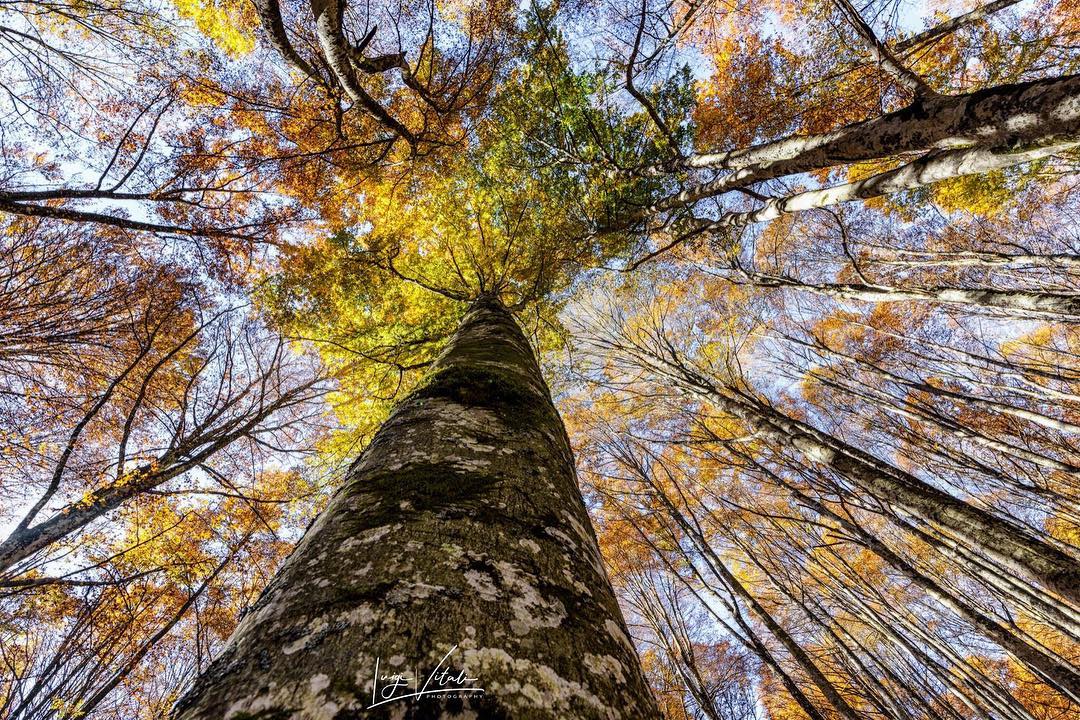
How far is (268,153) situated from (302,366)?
4509mm

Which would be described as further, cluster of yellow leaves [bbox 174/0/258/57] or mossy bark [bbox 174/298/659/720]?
cluster of yellow leaves [bbox 174/0/258/57]

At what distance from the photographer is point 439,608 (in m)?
0.66

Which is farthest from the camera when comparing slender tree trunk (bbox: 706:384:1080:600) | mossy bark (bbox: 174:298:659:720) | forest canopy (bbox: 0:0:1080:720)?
forest canopy (bbox: 0:0:1080:720)

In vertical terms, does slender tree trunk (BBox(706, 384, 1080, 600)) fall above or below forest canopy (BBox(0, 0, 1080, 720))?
below

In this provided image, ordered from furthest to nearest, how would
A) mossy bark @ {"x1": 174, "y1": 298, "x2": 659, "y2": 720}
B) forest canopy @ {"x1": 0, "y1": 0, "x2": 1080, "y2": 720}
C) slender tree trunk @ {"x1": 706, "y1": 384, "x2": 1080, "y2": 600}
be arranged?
1. forest canopy @ {"x1": 0, "y1": 0, "x2": 1080, "y2": 720}
2. slender tree trunk @ {"x1": 706, "y1": 384, "x2": 1080, "y2": 600}
3. mossy bark @ {"x1": 174, "y1": 298, "x2": 659, "y2": 720}

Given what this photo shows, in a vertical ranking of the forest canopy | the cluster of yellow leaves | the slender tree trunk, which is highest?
the cluster of yellow leaves

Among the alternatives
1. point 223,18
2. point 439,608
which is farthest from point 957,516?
point 223,18

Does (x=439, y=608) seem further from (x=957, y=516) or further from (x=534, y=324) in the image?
(x=534, y=324)

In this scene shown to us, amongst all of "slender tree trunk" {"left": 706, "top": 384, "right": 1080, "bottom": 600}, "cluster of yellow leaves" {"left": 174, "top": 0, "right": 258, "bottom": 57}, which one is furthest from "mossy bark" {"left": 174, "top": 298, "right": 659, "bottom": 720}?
"cluster of yellow leaves" {"left": 174, "top": 0, "right": 258, "bottom": 57}

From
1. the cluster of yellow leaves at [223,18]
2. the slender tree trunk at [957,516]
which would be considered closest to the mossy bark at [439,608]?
the slender tree trunk at [957,516]

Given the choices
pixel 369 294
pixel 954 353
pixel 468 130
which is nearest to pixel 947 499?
pixel 369 294

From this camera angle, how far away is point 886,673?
4559mm

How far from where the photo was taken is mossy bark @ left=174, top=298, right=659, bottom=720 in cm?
53

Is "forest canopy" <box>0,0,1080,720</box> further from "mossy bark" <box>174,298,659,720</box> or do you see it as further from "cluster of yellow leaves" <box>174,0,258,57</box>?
"mossy bark" <box>174,298,659,720</box>
